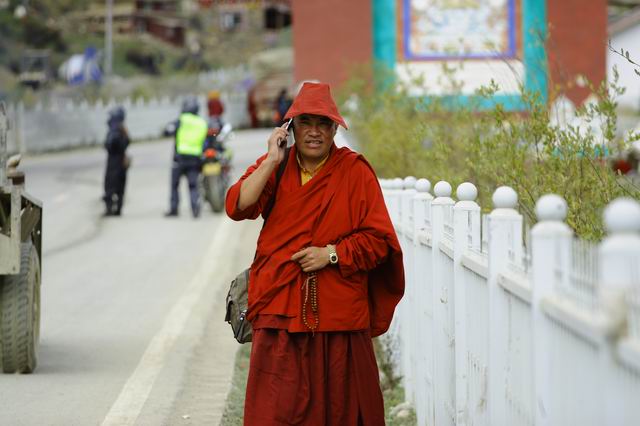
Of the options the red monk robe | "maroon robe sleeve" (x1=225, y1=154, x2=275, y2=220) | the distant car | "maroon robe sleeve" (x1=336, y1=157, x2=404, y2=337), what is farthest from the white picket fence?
the distant car

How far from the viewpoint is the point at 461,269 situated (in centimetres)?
562

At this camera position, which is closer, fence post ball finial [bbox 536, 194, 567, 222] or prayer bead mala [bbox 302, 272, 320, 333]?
fence post ball finial [bbox 536, 194, 567, 222]

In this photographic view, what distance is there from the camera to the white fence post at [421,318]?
22.5 ft

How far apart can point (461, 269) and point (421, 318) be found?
5.26 ft

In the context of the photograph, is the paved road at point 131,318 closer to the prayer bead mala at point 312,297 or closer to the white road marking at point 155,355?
the white road marking at point 155,355

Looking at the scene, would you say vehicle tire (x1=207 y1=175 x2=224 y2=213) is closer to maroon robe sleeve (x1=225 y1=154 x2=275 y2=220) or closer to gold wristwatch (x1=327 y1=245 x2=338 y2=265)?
maroon robe sleeve (x1=225 y1=154 x2=275 y2=220)

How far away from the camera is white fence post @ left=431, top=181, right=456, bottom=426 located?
19.9ft

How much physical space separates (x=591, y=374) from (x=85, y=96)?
55.2m

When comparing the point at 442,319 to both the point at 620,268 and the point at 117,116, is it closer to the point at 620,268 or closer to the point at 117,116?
the point at 620,268

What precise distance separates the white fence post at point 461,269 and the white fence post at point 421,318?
102 cm

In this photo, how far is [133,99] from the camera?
55.4 m

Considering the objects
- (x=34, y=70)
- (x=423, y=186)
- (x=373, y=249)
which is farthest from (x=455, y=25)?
(x=34, y=70)

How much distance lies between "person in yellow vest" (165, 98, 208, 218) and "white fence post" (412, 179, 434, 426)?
13.3m

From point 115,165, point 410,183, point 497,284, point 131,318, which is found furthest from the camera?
point 115,165
